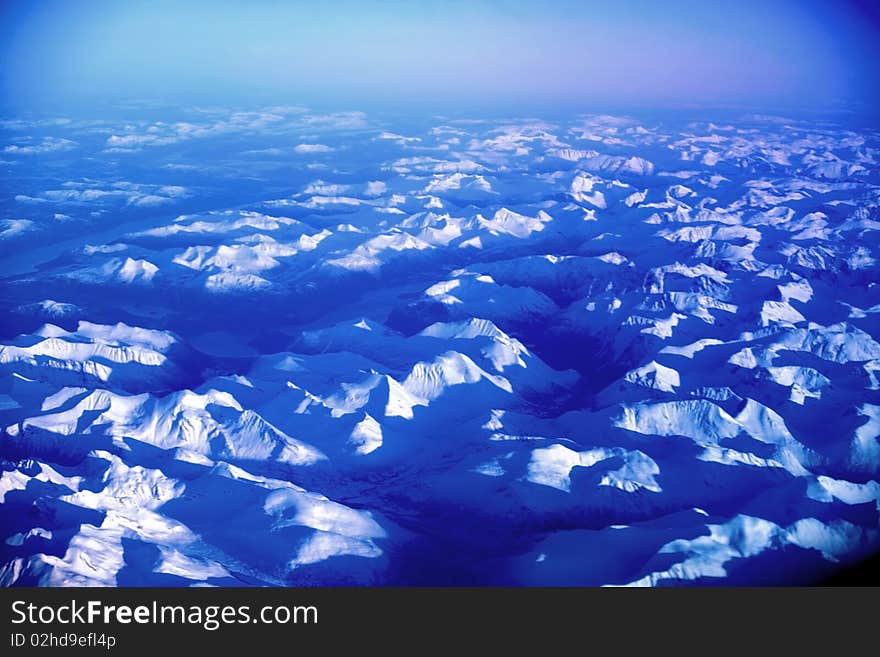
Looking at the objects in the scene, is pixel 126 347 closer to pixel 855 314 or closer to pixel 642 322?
pixel 642 322

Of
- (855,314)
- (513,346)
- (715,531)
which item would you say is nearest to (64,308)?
(513,346)

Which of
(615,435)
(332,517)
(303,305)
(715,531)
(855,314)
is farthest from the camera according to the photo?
(303,305)

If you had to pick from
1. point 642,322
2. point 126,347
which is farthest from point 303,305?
point 642,322

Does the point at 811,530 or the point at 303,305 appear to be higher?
the point at 303,305

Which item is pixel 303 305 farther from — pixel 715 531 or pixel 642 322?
pixel 715 531

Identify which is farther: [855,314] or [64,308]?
[64,308]

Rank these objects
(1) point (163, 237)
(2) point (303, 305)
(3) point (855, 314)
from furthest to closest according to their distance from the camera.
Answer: (1) point (163, 237) < (2) point (303, 305) < (3) point (855, 314)

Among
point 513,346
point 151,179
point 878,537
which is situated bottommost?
point 878,537
